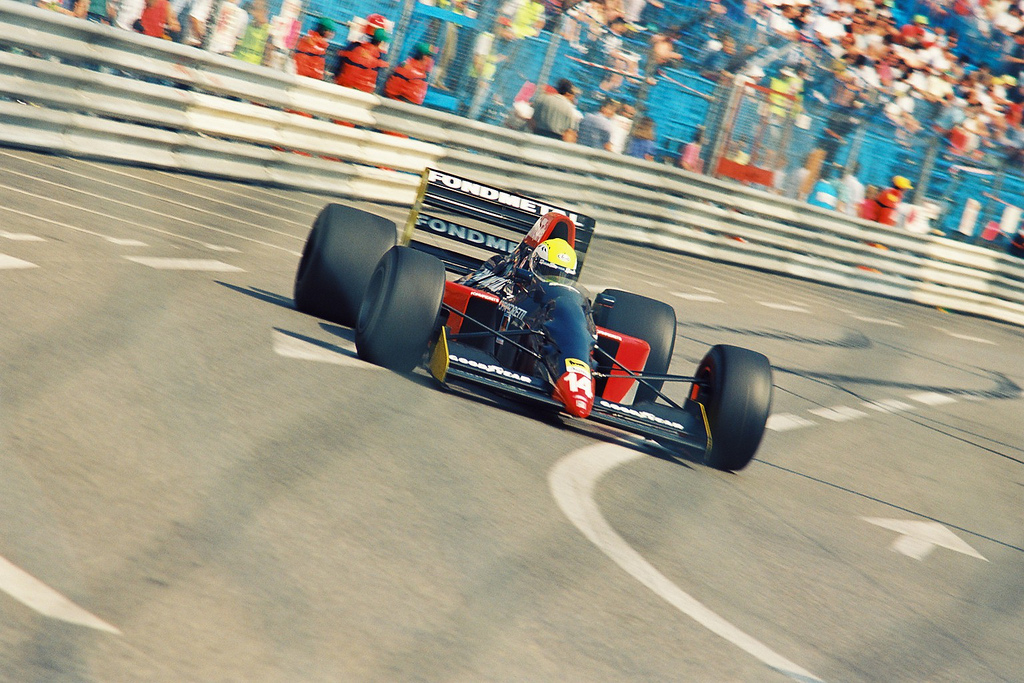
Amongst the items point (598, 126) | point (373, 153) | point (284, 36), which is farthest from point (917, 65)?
point (284, 36)

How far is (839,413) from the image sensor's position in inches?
370

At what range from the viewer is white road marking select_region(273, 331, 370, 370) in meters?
6.41

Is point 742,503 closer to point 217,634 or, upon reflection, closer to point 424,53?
point 217,634

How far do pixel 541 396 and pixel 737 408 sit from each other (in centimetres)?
96

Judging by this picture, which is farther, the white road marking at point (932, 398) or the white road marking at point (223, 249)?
the white road marking at point (932, 398)

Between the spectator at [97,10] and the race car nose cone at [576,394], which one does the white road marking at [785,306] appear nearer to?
the spectator at [97,10]

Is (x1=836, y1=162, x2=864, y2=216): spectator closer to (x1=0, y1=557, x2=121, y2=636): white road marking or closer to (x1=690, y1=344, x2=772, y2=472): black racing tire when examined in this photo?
(x1=690, y1=344, x2=772, y2=472): black racing tire

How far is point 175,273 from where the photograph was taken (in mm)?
7688

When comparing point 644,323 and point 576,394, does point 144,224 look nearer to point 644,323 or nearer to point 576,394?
point 644,323

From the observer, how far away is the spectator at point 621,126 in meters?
16.7

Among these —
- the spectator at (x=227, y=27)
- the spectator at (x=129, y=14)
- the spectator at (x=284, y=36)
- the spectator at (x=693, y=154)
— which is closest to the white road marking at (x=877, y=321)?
the spectator at (x=693, y=154)

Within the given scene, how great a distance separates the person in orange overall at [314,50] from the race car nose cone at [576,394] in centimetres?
824

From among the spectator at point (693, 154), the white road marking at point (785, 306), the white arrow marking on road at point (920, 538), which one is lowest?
the white arrow marking on road at point (920, 538)

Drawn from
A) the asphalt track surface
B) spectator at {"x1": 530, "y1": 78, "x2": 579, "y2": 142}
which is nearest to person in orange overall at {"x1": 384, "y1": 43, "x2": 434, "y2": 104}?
spectator at {"x1": 530, "y1": 78, "x2": 579, "y2": 142}
